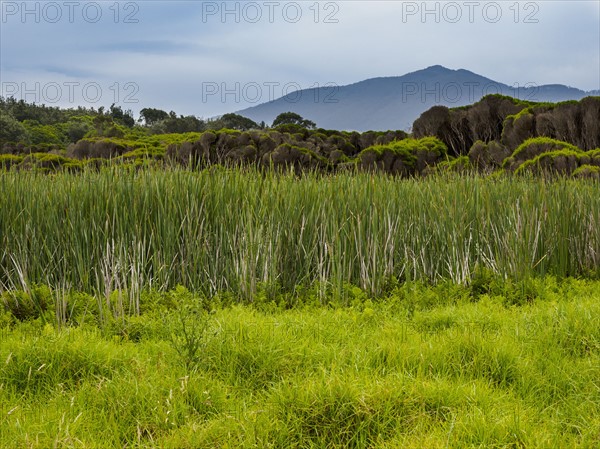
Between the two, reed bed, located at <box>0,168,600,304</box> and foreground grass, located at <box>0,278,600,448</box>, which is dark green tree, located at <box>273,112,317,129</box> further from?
foreground grass, located at <box>0,278,600,448</box>

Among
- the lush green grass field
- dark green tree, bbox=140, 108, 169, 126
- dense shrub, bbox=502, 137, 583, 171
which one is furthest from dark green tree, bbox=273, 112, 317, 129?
the lush green grass field

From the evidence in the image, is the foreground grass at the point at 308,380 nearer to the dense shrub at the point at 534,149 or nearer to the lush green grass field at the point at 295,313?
the lush green grass field at the point at 295,313

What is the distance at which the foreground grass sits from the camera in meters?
2.96

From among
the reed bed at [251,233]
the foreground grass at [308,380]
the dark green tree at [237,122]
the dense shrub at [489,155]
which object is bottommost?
the foreground grass at [308,380]

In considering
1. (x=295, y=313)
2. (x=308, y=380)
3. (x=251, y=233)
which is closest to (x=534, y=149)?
(x=251, y=233)

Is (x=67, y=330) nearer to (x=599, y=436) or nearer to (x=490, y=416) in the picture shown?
(x=490, y=416)

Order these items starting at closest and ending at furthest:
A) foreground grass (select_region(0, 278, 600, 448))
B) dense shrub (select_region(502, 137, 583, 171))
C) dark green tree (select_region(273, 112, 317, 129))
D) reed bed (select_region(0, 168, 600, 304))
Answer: foreground grass (select_region(0, 278, 600, 448)) → reed bed (select_region(0, 168, 600, 304)) → dense shrub (select_region(502, 137, 583, 171)) → dark green tree (select_region(273, 112, 317, 129))

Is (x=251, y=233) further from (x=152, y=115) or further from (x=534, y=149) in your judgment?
(x=152, y=115)

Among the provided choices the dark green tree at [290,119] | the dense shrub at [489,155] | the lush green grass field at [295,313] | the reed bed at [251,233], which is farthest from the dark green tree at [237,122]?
the reed bed at [251,233]

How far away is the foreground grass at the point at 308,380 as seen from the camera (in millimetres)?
2957

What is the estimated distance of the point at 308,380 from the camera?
3318 millimetres

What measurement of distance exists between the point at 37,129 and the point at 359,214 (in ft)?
122

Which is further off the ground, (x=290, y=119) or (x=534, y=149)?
(x=290, y=119)

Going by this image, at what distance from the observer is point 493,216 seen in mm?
6621
